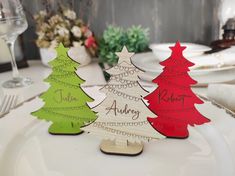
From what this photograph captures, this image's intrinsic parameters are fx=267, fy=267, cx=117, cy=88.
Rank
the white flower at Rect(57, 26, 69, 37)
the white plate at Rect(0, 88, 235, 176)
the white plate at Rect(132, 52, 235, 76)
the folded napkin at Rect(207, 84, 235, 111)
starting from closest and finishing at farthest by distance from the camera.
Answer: the white plate at Rect(0, 88, 235, 176) < the folded napkin at Rect(207, 84, 235, 111) < the white plate at Rect(132, 52, 235, 76) < the white flower at Rect(57, 26, 69, 37)

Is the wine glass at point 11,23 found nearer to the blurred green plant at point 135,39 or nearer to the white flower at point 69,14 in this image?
the white flower at point 69,14

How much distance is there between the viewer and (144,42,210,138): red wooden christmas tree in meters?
0.45

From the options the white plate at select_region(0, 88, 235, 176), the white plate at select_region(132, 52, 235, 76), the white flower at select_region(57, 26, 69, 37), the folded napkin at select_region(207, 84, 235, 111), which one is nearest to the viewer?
the white plate at select_region(0, 88, 235, 176)

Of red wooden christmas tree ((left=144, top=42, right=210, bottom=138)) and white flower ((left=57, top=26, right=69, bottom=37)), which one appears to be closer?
red wooden christmas tree ((left=144, top=42, right=210, bottom=138))

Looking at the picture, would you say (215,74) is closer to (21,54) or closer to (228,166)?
(228,166)

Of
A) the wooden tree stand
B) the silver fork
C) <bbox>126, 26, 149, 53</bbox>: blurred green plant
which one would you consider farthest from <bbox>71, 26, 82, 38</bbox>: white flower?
the wooden tree stand

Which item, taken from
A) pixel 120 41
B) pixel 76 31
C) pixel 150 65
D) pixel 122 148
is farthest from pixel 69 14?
pixel 122 148

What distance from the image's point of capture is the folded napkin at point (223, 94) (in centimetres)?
53

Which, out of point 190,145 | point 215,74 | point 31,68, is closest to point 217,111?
point 190,145

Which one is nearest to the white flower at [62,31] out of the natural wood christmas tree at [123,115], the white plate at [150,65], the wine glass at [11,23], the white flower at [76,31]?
the white flower at [76,31]

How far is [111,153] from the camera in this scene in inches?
17.4

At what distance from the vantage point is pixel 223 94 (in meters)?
0.55

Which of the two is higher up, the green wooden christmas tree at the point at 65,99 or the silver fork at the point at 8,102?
the green wooden christmas tree at the point at 65,99

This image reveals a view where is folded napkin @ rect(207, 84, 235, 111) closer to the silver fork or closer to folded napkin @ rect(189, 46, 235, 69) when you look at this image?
folded napkin @ rect(189, 46, 235, 69)
